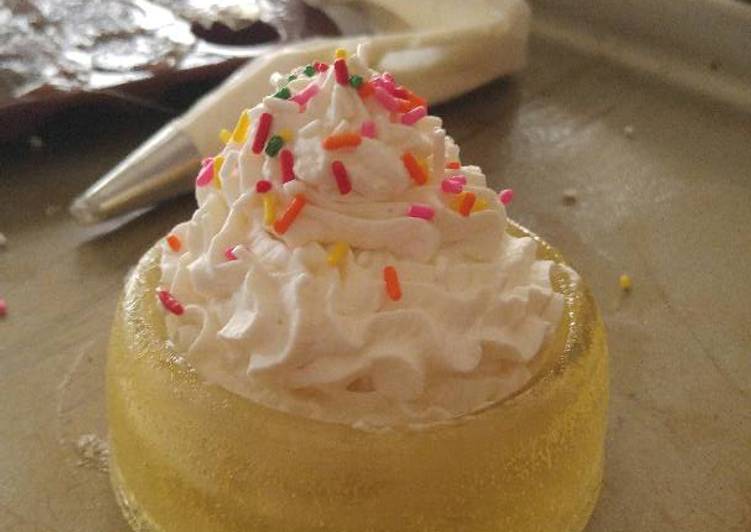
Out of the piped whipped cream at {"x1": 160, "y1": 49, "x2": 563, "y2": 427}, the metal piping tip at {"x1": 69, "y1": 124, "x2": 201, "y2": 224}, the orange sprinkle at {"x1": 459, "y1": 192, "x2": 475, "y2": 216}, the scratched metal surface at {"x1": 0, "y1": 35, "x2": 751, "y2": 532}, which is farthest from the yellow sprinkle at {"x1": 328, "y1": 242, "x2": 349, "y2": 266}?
the metal piping tip at {"x1": 69, "y1": 124, "x2": 201, "y2": 224}

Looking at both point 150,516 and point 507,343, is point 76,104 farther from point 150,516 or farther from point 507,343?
point 507,343

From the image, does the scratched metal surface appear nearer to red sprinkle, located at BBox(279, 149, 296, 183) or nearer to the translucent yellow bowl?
the translucent yellow bowl

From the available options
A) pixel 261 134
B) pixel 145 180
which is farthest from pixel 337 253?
pixel 145 180

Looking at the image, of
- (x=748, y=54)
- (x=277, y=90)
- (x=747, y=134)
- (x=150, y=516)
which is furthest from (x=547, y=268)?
(x=748, y=54)

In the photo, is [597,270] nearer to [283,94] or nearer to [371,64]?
[371,64]

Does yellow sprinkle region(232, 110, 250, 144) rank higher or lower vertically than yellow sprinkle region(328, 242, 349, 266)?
higher
